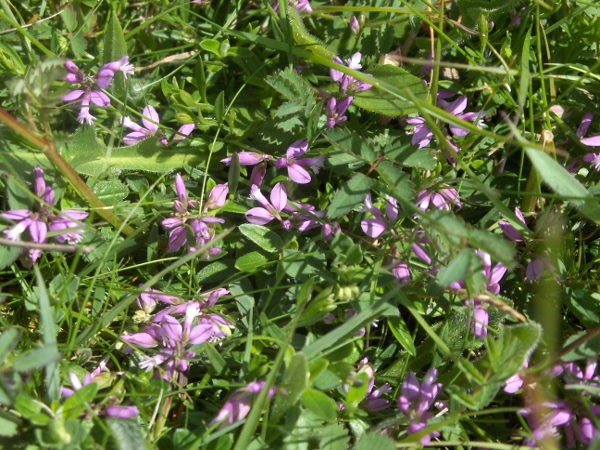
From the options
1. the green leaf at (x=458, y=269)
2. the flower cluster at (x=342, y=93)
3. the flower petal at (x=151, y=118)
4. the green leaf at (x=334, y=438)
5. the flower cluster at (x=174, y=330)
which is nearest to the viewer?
the green leaf at (x=458, y=269)

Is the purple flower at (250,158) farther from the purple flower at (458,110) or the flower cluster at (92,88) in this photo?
the purple flower at (458,110)

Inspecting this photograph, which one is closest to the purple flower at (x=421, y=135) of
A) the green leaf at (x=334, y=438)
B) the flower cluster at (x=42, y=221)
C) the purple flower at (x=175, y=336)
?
the purple flower at (x=175, y=336)

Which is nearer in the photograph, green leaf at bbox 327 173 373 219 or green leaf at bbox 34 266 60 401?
green leaf at bbox 34 266 60 401

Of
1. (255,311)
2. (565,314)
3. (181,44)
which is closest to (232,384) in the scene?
(255,311)

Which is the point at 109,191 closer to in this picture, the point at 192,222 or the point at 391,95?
the point at 192,222

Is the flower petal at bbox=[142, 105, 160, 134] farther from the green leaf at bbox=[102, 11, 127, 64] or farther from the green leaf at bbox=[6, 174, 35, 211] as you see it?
the green leaf at bbox=[6, 174, 35, 211]

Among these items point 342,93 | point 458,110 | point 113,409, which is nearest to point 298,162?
point 342,93

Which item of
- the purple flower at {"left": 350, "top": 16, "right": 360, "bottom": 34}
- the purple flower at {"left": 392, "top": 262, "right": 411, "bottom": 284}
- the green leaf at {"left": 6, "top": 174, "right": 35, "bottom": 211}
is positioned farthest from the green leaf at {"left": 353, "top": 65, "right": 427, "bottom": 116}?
the green leaf at {"left": 6, "top": 174, "right": 35, "bottom": 211}
